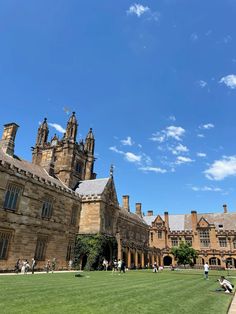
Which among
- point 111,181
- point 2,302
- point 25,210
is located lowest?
point 2,302

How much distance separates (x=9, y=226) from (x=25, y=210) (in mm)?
2205

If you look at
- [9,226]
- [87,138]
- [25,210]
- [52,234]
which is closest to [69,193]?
[52,234]

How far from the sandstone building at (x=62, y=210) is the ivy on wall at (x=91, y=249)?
0.68m

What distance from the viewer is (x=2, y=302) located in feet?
26.0

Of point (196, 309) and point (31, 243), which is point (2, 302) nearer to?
point (196, 309)

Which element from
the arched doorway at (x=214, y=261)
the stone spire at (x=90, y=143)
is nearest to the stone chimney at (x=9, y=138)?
the stone spire at (x=90, y=143)

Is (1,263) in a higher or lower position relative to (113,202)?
lower

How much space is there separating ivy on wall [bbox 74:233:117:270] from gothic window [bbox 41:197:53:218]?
605 centimetres

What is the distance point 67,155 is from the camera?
3931 centimetres

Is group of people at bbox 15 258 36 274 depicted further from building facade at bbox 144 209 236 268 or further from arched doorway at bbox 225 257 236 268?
arched doorway at bbox 225 257 236 268

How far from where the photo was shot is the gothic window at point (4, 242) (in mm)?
22188

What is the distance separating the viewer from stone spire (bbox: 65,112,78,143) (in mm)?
40594

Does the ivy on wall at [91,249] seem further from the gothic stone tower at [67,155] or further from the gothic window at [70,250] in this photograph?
the gothic stone tower at [67,155]

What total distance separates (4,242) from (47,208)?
231 inches
